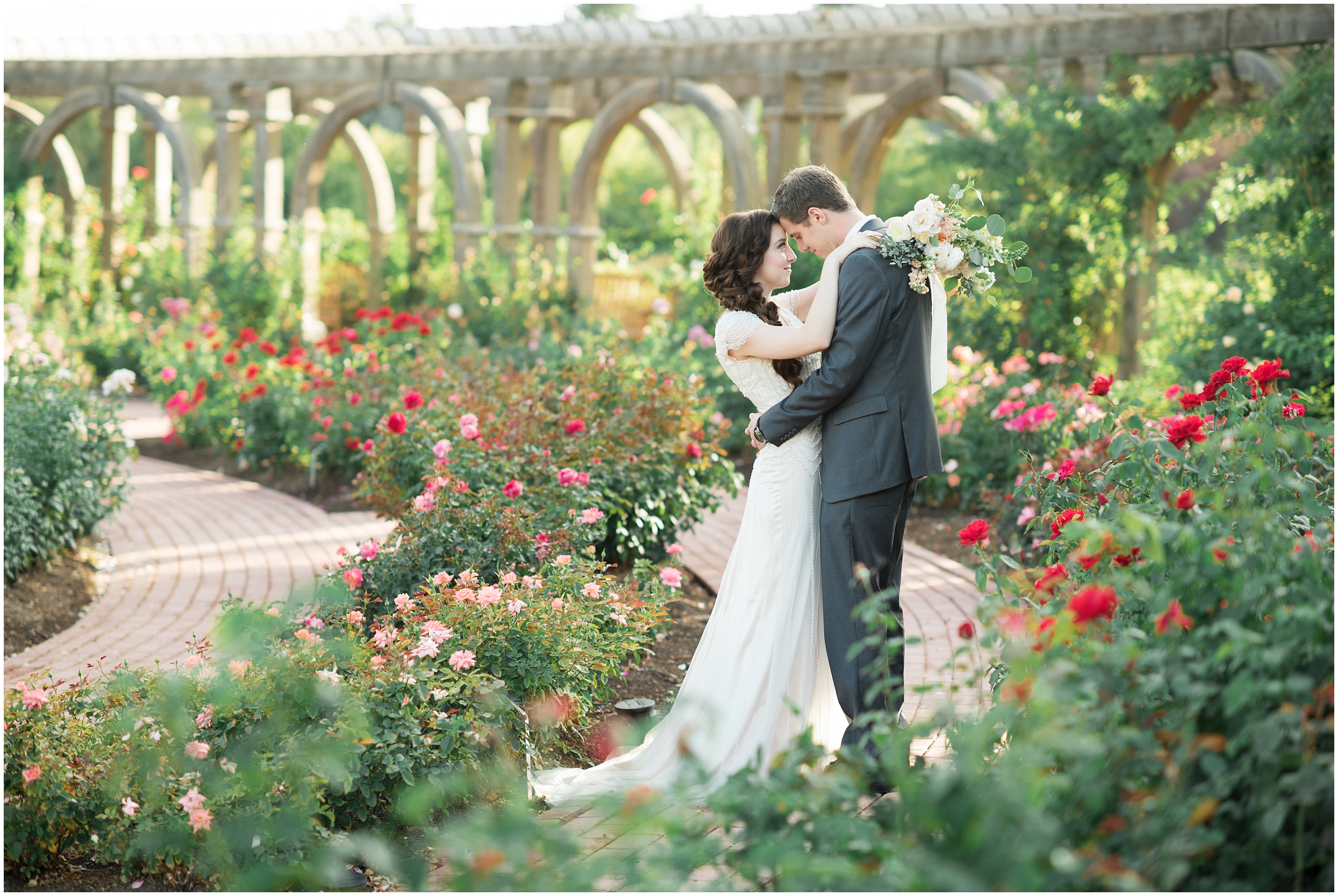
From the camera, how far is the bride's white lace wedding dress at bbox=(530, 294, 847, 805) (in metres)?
3.05

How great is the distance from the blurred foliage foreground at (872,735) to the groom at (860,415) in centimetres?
22

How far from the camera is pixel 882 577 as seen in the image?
10.1 feet

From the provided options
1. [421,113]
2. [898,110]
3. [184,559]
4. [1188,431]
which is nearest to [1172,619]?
[1188,431]

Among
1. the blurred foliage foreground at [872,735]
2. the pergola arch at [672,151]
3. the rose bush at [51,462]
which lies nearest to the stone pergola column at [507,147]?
the pergola arch at [672,151]

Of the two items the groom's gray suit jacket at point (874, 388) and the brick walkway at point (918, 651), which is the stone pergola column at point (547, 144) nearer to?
the brick walkway at point (918, 651)

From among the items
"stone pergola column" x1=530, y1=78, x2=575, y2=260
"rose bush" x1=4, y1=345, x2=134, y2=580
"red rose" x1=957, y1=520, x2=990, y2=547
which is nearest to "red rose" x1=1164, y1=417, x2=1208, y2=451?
"red rose" x1=957, y1=520, x2=990, y2=547

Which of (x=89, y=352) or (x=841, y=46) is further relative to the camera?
(x=89, y=352)

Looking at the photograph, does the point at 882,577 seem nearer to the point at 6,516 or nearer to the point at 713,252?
the point at 713,252

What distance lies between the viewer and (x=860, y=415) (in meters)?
2.95

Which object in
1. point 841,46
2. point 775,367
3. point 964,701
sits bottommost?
point 964,701

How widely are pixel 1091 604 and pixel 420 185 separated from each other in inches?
492

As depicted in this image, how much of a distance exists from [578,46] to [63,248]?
7003 mm

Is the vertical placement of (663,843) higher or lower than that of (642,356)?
lower

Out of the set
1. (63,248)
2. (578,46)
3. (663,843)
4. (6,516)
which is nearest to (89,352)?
(63,248)
